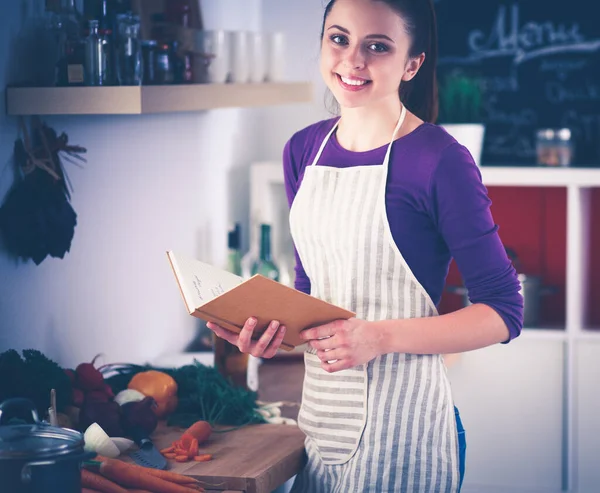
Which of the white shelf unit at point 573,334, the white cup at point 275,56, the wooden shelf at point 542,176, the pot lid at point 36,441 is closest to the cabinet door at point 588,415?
the white shelf unit at point 573,334

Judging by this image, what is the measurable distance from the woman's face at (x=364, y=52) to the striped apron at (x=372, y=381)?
8 cm

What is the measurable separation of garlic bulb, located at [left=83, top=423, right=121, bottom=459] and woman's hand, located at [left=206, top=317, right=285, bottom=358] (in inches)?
11.8

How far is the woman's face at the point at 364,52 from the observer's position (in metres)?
1.59

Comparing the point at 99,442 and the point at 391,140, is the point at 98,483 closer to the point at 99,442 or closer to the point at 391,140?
the point at 99,442

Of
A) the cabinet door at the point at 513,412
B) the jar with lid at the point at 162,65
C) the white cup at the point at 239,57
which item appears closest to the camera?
the jar with lid at the point at 162,65

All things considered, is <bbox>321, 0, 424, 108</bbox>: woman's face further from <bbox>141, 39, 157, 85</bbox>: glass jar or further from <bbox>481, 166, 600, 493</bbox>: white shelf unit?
<bbox>481, 166, 600, 493</bbox>: white shelf unit

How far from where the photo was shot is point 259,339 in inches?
60.9

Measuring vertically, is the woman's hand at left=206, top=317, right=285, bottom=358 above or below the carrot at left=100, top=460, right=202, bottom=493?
→ above

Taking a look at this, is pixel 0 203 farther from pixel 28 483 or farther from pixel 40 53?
pixel 28 483

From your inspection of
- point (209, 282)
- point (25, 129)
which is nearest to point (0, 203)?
point (25, 129)

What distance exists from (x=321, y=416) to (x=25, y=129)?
75cm

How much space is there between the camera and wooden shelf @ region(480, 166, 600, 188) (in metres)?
3.07

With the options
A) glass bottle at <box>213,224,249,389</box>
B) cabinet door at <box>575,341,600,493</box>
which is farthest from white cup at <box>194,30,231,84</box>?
cabinet door at <box>575,341,600,493</box>

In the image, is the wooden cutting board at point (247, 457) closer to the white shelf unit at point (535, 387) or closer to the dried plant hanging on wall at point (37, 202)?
the dried plant hanging on wall at point (37, 202)
